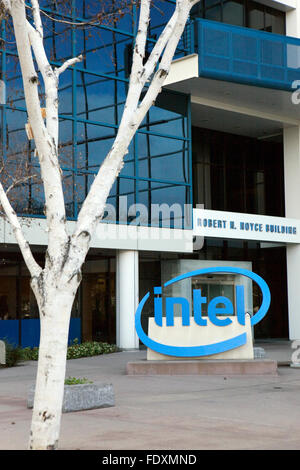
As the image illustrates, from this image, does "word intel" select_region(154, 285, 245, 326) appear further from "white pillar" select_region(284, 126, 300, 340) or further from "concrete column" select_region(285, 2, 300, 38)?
"concrete column" select_region(285, 2, 300, 38)

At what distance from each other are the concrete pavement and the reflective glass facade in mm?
8306

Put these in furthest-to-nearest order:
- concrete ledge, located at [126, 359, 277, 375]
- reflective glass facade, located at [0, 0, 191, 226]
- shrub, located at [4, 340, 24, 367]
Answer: reflective glass facade, located at [0, 0, 191, 226]
shrub, located at [4, 340, 24, 367]
concrete ledge, located at [126, 359, 277, 375]

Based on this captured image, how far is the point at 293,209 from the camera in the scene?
3184 cm

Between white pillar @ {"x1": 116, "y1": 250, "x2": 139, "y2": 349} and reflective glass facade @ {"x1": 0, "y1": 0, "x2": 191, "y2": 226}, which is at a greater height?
reflective glass facade @ {"x1": 0, "y1": 0, "x2": 191, "y2": 226}

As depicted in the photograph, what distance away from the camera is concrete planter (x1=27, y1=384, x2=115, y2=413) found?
1110cm

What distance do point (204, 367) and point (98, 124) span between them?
1099cm

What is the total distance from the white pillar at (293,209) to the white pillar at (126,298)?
30.4 ft

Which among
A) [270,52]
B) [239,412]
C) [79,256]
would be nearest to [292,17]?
[270,52]

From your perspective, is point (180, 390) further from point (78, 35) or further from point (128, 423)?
point (78, 35)

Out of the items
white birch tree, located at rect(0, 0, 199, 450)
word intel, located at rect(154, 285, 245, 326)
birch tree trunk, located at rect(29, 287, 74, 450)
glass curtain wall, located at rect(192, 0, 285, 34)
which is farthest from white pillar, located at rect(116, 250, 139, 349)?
birch tree trunk, located at rect(29, 287, 74, 450)

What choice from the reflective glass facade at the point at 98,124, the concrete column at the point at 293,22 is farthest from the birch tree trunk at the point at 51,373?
the concrete column at the point at 293,22

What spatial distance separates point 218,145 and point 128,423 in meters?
25.8

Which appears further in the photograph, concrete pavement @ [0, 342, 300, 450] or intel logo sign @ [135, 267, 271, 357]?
intel logo sign @ [135, 267, 271, 357]

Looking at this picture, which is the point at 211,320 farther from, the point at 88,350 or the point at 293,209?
the point at 293,209
